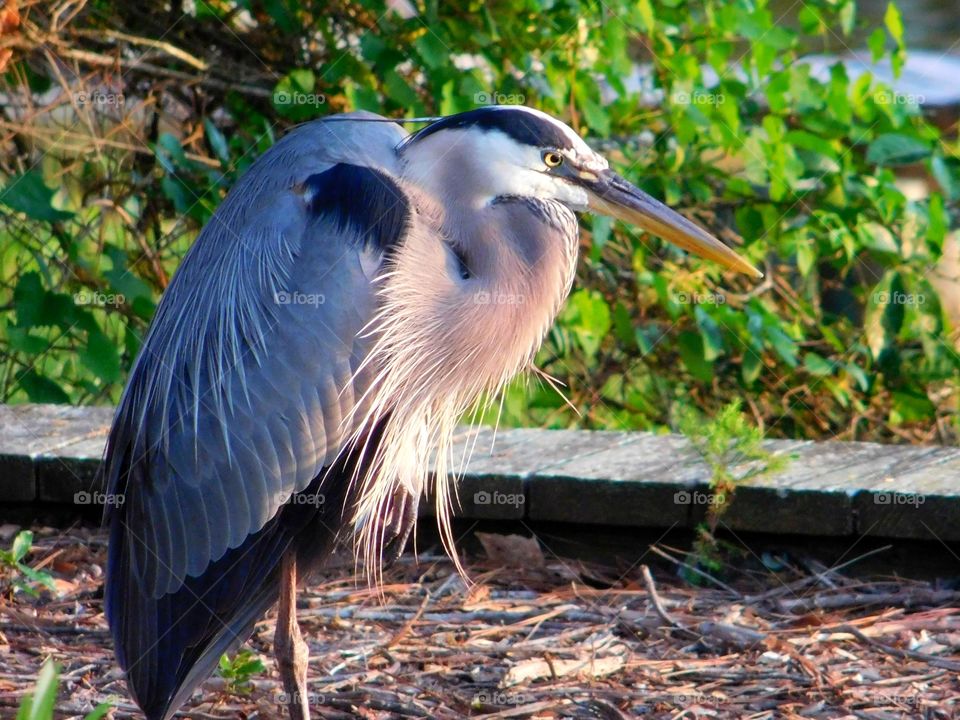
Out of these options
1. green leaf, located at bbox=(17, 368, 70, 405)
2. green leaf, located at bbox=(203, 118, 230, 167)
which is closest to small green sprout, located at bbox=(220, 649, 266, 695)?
green leaf, located at bbox=(17, 368, 70, 405)

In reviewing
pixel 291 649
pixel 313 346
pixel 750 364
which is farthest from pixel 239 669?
pixel 750 364

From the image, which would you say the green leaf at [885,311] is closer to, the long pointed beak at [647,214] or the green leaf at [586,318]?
the green leaf at [586,318]

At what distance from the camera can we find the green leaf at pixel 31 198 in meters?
3.64

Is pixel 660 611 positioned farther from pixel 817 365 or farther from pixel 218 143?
pixel 218 143

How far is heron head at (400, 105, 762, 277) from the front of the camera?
2711 mm

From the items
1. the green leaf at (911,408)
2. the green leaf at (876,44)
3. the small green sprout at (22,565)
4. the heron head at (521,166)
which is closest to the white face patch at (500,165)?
the heron head at (521,166)

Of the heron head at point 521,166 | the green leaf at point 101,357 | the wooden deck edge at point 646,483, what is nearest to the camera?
the heron head at point 521,166

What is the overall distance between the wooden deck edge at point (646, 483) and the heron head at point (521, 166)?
648 mm

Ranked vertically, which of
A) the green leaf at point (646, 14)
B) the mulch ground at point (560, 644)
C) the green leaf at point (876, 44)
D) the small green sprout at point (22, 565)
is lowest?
the mulch ground at point (560, 644)

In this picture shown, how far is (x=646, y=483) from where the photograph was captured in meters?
3.40

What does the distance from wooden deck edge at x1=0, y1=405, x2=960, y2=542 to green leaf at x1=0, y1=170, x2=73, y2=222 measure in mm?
682

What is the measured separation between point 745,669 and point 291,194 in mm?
1497

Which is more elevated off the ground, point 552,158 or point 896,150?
point 896,150

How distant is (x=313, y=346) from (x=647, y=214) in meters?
0.80
